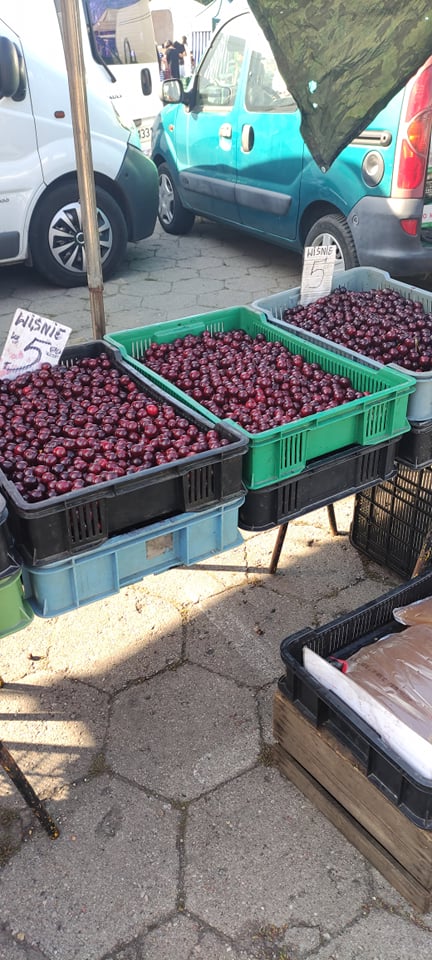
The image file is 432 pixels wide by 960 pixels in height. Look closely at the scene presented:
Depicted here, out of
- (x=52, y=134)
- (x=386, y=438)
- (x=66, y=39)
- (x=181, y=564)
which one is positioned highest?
(x=66, y=39)

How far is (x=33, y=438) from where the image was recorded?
2.18 meters

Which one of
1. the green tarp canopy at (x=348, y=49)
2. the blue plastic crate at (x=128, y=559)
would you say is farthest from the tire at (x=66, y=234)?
the blue plastic crate at (x=128, y=559)

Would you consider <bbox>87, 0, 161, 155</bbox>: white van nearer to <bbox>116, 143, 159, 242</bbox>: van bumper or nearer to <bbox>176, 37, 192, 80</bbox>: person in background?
<bbox>116, 143, 159, 242</bbox>: van bumper

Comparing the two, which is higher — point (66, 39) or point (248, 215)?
point (66, 39)

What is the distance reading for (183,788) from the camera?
7.66ft

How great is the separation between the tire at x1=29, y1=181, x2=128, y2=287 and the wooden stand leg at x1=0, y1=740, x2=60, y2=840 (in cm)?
474

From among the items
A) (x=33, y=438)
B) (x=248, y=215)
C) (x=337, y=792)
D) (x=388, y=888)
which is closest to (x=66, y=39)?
(x=33, y=438)

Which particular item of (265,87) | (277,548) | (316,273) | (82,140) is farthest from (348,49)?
(277,548)

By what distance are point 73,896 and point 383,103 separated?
4.96 metres

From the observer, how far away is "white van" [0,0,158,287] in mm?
Answer: 5691

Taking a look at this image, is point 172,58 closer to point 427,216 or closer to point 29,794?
point 427,216

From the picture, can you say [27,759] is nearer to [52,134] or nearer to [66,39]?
[66,39]

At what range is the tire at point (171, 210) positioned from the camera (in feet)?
→ 27.7

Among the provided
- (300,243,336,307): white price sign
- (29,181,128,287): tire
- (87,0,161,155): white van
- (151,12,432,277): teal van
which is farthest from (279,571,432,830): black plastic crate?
(87,0,161,155): white van
